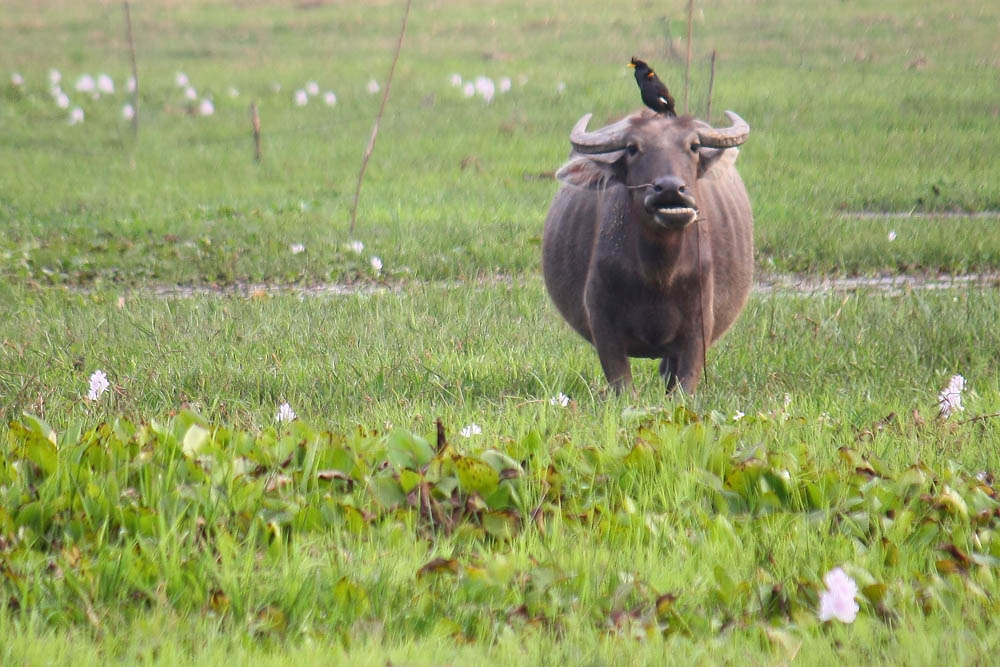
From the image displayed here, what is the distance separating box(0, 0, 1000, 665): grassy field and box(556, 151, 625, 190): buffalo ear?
871 millimetres

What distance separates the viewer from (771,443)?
13.1ft

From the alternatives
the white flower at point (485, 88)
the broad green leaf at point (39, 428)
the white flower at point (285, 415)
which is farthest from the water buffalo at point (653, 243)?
the white flower at point (485, 88)

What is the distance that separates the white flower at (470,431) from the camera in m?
3.96

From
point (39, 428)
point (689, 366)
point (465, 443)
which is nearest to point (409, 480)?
point (465, 443)

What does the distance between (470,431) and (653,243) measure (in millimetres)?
1200

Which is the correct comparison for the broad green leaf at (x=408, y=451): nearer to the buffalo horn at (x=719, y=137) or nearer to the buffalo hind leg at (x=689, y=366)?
the buffalo hind leg at (x=689, y=366)

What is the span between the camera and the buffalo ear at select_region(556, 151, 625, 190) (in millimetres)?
4609

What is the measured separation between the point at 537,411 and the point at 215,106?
14958mm

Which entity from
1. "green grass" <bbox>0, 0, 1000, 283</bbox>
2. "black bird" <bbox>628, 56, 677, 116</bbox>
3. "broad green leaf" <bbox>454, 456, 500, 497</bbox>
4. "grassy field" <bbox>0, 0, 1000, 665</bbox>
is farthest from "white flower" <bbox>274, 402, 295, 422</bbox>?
"green grass" <bbox>0, 0, 1000, 283</bbox>

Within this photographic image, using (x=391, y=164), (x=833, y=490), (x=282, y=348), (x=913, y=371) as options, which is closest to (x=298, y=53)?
(x=391, y=164)

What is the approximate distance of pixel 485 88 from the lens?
693 inches

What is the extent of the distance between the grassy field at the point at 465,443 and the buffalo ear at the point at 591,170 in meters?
0.87

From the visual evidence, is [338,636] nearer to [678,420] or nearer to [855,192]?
[678,420]

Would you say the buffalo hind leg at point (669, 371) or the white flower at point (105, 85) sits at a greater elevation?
the buffalo hind leg at point (669, 371)
